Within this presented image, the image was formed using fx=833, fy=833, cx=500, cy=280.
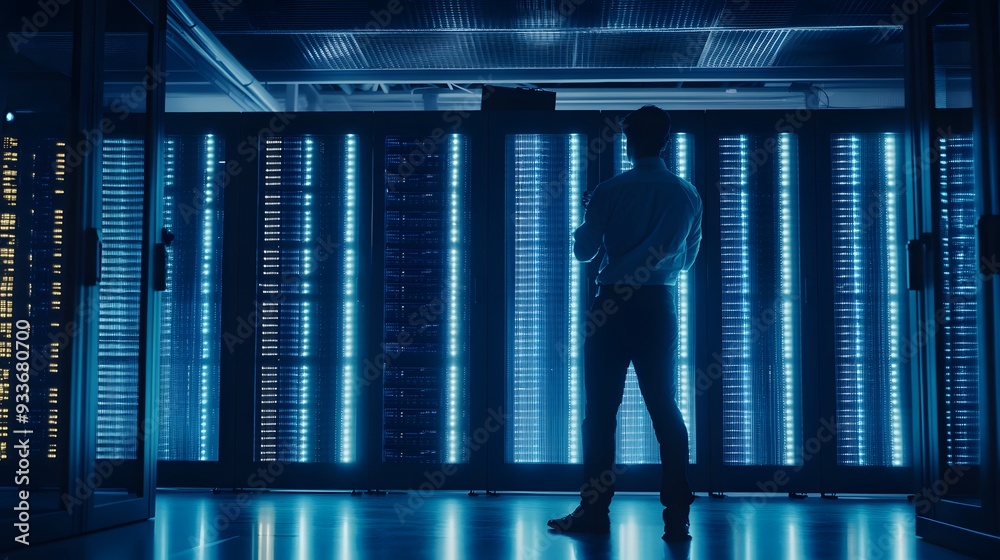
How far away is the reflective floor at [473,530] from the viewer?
2834 millimetres

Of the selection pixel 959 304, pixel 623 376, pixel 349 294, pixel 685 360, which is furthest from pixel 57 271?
pixel 959 304

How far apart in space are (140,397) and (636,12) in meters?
3.09

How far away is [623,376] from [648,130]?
96cm

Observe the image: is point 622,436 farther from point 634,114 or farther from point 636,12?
point 636,12

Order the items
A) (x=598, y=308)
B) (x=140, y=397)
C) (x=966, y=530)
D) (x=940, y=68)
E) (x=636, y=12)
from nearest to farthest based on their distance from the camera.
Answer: (x=966, y=530), (x=598, y=308), (x=140, y=397), (x=940, y=68), (x=636, y=12)

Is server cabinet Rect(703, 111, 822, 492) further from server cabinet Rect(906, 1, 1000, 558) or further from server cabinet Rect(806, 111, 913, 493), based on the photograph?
server cabinet Rect(906, 1, 1000, 558)

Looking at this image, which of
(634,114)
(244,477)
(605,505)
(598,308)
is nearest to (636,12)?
(634,114)

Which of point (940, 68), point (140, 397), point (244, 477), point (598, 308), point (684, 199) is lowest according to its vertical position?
point (244, 477)

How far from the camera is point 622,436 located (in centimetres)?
445

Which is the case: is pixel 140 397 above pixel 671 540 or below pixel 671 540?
above

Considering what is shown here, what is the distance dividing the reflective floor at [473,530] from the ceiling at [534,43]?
2244 mm

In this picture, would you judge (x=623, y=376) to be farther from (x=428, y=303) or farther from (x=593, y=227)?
(x=428, y=303)

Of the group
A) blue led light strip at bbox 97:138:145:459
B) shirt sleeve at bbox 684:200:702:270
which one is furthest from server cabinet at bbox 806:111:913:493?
blue led light strip at bbox 97:138:145:459

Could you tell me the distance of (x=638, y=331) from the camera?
3.12m
